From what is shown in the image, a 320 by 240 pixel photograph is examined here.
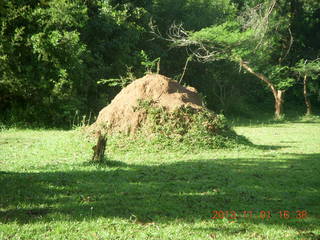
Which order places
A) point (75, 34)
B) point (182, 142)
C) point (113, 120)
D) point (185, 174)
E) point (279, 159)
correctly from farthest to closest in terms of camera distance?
point (75, 34) < point (113, 120) < point (182, 142) < point (279, 159) < point (185, 174)

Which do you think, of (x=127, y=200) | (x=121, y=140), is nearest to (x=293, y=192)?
(x=127, y=200)

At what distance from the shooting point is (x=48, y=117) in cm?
1992

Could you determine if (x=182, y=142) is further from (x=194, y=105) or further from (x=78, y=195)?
(x=78, y=195)

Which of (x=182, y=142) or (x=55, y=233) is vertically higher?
(x=182, y=142)

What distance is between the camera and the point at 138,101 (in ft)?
44.5

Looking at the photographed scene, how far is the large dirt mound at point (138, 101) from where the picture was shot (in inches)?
525

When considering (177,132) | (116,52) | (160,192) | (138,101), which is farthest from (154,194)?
(116,52)

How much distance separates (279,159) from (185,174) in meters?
3.50

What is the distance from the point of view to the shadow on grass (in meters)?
5.70

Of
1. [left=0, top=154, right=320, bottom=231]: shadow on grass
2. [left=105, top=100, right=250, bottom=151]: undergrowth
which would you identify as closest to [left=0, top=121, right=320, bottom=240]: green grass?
[left=0, top=154, right=320, bottom=231]: shadow on grass

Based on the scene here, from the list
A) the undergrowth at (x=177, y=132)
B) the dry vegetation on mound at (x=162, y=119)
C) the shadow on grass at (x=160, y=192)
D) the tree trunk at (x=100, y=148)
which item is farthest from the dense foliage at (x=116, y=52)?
the tree trunk at (x=100, y=148)

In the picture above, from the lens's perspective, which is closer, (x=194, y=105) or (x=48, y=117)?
(x=194, y=105)
